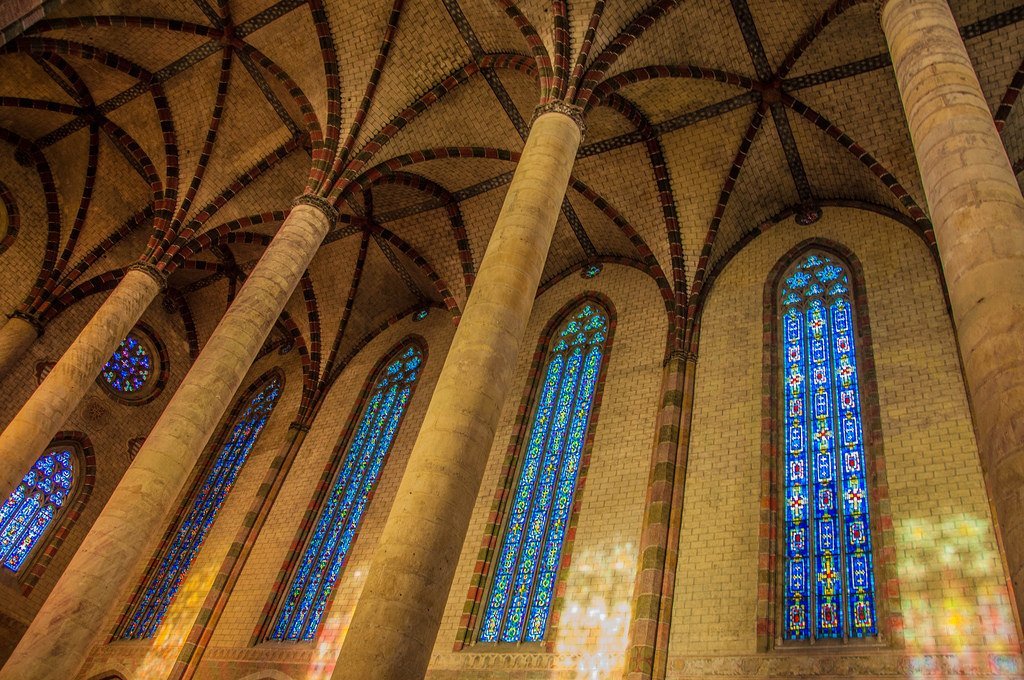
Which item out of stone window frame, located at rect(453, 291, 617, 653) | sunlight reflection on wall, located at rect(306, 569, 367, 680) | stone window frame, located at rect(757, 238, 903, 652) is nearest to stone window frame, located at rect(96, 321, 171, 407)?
sunlight reflection on wall, located at rect(306, 569, 367, 680)

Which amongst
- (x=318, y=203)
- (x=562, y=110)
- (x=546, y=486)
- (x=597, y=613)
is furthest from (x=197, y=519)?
(x=562, y=110)

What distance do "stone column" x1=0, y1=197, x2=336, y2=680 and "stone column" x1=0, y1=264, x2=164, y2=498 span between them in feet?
8.31

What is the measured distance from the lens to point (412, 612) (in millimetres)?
4965

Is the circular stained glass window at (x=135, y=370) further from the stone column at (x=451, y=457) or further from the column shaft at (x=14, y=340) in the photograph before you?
the stone column at (x=451, y=457)

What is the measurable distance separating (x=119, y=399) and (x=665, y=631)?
12.6 m

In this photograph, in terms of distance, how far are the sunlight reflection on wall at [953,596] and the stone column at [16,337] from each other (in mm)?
14185

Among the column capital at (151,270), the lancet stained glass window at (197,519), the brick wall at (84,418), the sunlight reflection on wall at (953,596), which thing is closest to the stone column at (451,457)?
the sunlight reflection on wall at (953,596)

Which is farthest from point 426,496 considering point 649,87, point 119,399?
point 119,399

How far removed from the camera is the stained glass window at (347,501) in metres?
12.0

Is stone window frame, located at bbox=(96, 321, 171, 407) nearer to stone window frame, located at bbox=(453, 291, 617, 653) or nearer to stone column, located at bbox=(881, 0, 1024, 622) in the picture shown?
stone window frame, located at bbox=(453, 291, 617, 653)

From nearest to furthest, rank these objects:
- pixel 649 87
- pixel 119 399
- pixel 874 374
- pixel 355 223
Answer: pixel 874 374
pixel 649 87
pixel 355 223
pixel 119 399

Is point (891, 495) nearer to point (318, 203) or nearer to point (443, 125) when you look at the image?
point (318, 203)

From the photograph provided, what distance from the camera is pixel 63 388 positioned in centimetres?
1027

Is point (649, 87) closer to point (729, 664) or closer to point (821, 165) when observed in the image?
point (821, 165)
